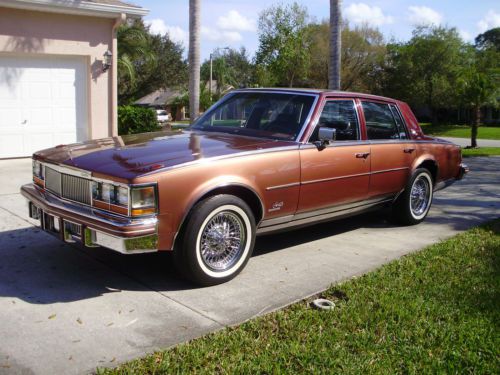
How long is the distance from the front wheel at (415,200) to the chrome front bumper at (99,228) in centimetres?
384

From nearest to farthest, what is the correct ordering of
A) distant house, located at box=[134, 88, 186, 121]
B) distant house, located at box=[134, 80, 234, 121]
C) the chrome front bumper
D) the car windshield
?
the chrome front bumper, the car windshield, distant house, located at box=[134, 80, 234, 121], distant house, located at box=[134, 88, 186, 121]

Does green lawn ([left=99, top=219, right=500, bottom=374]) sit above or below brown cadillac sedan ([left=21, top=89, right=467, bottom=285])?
below

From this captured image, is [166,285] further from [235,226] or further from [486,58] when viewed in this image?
[486,58]

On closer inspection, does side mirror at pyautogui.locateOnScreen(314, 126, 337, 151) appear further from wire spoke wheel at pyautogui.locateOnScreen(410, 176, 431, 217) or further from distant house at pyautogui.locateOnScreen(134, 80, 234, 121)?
distant house at pyautogui.locateOnScreen(134, 80, 234, 121)

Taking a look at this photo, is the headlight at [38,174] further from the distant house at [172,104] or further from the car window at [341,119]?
the distant house at [172,104]

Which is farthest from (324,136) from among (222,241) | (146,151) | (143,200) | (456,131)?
(456,131)

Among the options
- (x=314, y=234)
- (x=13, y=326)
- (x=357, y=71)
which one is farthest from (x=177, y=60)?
(x=13, y=326)

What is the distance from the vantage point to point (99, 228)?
167 inches

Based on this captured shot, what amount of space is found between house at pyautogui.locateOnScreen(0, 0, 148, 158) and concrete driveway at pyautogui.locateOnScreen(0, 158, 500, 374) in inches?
182

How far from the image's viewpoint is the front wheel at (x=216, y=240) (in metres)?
4.46

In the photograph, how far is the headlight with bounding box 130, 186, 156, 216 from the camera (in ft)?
13.6

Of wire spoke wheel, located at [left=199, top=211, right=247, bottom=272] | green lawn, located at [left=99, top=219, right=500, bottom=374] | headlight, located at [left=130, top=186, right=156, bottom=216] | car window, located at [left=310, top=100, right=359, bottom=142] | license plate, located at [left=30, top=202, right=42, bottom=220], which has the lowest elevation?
green lawn, located at [left=99, top=219, right=500, bottom=374]

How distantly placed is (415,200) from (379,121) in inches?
53.1

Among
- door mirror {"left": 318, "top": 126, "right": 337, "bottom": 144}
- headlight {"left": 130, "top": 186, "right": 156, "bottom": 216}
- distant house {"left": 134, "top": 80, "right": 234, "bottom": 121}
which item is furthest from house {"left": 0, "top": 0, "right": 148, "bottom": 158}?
distant house {"left": 134, "top": 80, "right": 234, "bottom": 121}
